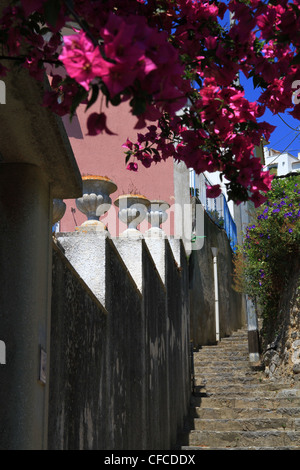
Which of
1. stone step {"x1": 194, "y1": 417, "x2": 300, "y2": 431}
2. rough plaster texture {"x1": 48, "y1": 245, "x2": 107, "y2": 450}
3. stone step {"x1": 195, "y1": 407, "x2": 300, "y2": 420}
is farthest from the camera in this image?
stone step {"x1": 195, "y1": 407, "x2": 300, "y2": 420}

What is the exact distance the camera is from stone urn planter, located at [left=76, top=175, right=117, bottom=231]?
519 cm

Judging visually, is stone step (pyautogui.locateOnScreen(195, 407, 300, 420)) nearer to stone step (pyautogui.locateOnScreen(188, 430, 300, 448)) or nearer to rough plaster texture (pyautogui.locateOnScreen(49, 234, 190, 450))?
stone step (pyautogui.locateOnScreen(188, 430, 300, 448))

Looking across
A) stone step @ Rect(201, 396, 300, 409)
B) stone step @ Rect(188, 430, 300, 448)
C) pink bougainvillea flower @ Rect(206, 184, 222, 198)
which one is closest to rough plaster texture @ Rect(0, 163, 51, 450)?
pink bougainvillea flower @ Rect(206, 184, 222, 198)

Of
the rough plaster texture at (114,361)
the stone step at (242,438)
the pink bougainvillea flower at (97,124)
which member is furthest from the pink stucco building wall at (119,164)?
the pink bougainvillea flower at (97,124)

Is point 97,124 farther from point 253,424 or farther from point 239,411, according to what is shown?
point 239,411

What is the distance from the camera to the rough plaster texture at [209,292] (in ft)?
45.2

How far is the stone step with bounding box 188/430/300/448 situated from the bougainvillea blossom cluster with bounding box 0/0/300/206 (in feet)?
17.6

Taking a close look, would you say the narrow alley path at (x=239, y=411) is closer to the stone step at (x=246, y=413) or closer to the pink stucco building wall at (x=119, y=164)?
the stone step at (x=246, y=413)

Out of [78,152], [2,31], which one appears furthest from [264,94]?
[78,152]

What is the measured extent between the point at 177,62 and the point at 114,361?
2814 mm

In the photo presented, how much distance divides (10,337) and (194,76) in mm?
1334

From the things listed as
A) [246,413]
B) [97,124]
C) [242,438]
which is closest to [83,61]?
[97,124]

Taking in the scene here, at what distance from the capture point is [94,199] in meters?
5.28

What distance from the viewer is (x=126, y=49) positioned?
63.1 inches
